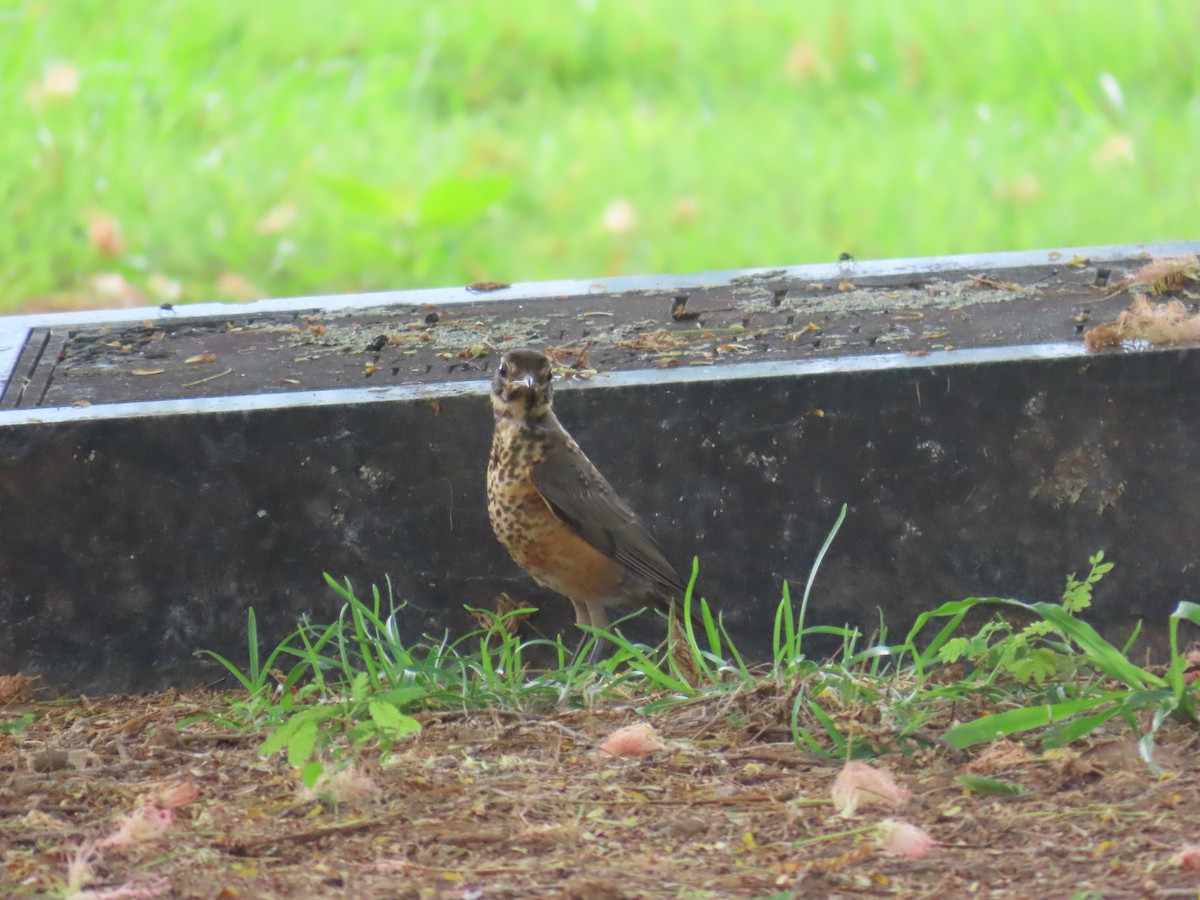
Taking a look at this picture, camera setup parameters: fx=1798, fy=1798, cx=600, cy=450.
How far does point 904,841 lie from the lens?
2.98 metres

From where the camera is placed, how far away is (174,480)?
4.58 m

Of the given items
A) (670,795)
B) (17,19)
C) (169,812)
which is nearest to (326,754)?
(169,812)

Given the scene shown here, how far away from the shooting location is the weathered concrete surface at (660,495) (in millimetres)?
4566

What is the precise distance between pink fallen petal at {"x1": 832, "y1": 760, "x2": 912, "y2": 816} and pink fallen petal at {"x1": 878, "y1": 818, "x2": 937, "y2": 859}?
0.12 meters

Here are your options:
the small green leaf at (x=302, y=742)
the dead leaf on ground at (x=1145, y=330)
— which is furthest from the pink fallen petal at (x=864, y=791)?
the dead leaf on ground at (x=1145, y=330)

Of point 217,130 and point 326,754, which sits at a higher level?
point 217,130

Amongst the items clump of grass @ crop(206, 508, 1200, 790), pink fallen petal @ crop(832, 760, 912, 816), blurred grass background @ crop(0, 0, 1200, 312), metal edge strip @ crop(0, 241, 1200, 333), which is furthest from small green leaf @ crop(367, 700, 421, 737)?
blurred grass background @ crop(0, 0, 1200, 312)

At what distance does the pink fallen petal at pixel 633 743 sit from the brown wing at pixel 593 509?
1010 mm

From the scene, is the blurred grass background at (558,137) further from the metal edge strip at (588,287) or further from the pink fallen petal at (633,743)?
the pink fallen petal at (633,743)

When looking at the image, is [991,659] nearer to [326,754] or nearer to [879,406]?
[879,406]

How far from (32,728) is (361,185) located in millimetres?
5242

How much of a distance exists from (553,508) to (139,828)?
156 cm

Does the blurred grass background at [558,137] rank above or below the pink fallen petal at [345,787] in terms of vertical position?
above

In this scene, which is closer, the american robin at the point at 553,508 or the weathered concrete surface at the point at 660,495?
the american robin at the point at 553,508
